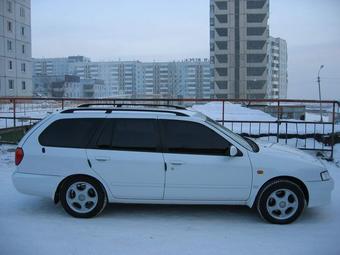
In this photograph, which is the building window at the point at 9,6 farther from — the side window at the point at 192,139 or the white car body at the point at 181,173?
the side window at the point at 192,139

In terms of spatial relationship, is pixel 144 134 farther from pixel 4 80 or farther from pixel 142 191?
pixel 4 80

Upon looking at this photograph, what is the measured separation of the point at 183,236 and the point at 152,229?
1.60ft

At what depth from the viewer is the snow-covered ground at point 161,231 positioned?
5.04 metres

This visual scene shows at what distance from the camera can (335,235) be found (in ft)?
18.2

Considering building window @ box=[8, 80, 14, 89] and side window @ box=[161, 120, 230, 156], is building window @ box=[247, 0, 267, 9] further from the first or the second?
side window @ box=[161, 120, 230, 156]

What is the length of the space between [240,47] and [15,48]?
132ft

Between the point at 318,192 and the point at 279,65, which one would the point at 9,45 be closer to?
the point at 318,192

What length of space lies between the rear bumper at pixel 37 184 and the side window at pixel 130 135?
33.0 inches

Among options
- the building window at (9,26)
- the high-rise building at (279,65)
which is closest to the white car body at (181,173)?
the building window at (9,26)

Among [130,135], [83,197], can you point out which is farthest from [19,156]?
[130,135]

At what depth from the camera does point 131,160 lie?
19.6 ft

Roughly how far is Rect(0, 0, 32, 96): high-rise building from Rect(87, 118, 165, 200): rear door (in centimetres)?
6089

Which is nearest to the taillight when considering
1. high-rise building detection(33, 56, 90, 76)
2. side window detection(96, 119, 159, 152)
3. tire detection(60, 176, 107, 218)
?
tire detection(60, 176, 107, 218)

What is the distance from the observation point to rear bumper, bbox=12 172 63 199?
614 centimetres
